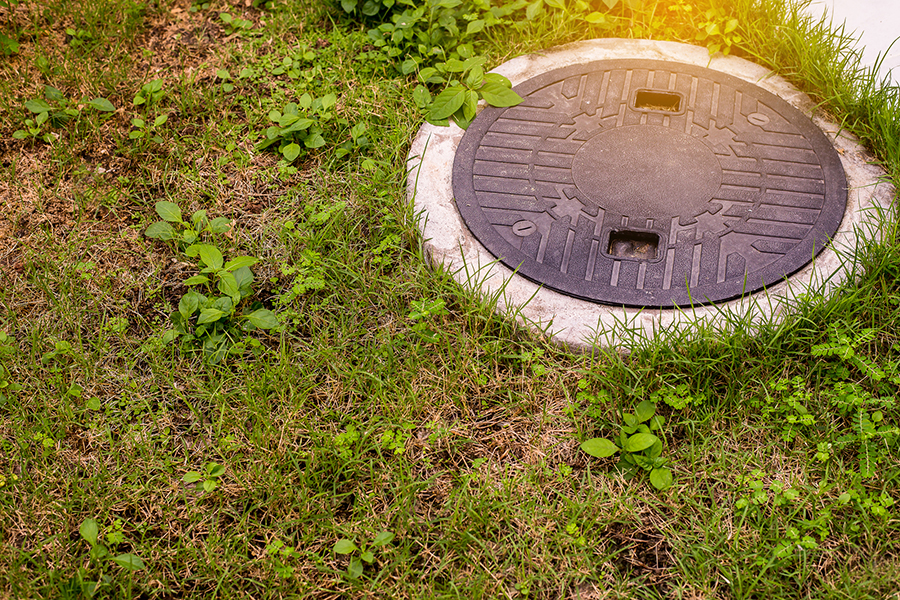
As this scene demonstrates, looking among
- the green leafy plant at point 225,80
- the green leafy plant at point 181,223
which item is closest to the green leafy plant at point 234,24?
the green leafy plant at point 225,80

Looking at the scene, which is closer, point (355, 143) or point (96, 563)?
point (96, 563)

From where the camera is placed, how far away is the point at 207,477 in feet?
6.37

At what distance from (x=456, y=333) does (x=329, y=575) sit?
2.59ft

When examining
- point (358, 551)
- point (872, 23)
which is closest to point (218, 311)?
point (358, 551)

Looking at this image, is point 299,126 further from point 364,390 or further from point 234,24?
point 364,390

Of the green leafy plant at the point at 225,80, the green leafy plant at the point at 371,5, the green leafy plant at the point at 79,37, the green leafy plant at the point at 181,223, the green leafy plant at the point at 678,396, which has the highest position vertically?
the green leafy plant at the point at 371,5

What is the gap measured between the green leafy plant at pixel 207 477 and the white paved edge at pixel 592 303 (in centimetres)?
90

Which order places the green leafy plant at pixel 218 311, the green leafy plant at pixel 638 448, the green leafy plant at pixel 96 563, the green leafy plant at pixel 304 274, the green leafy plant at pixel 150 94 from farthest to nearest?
the green leafy plant at pixel 150 94 < the green leafy plant at pixel 304 274 < the green leafy plant at pixel 218 311 < the green leafy plant at pixel 638 448 < the green leafy plant at pixel 96 563

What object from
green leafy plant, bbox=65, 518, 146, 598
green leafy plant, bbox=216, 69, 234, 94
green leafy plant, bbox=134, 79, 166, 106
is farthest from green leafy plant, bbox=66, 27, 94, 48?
green leafy plant, bbox=65, 518, 146, 598

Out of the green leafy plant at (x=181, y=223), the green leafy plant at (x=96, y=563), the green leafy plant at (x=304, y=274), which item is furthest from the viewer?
the green leafy plant at (x=181, y=223)

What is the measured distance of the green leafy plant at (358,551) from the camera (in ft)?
5.79

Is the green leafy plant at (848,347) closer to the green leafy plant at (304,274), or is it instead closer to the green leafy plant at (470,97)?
the green leafy plant at (470,97)

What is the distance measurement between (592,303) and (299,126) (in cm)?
132

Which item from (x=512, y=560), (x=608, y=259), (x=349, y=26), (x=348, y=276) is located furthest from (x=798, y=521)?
(x=349, y=26)
